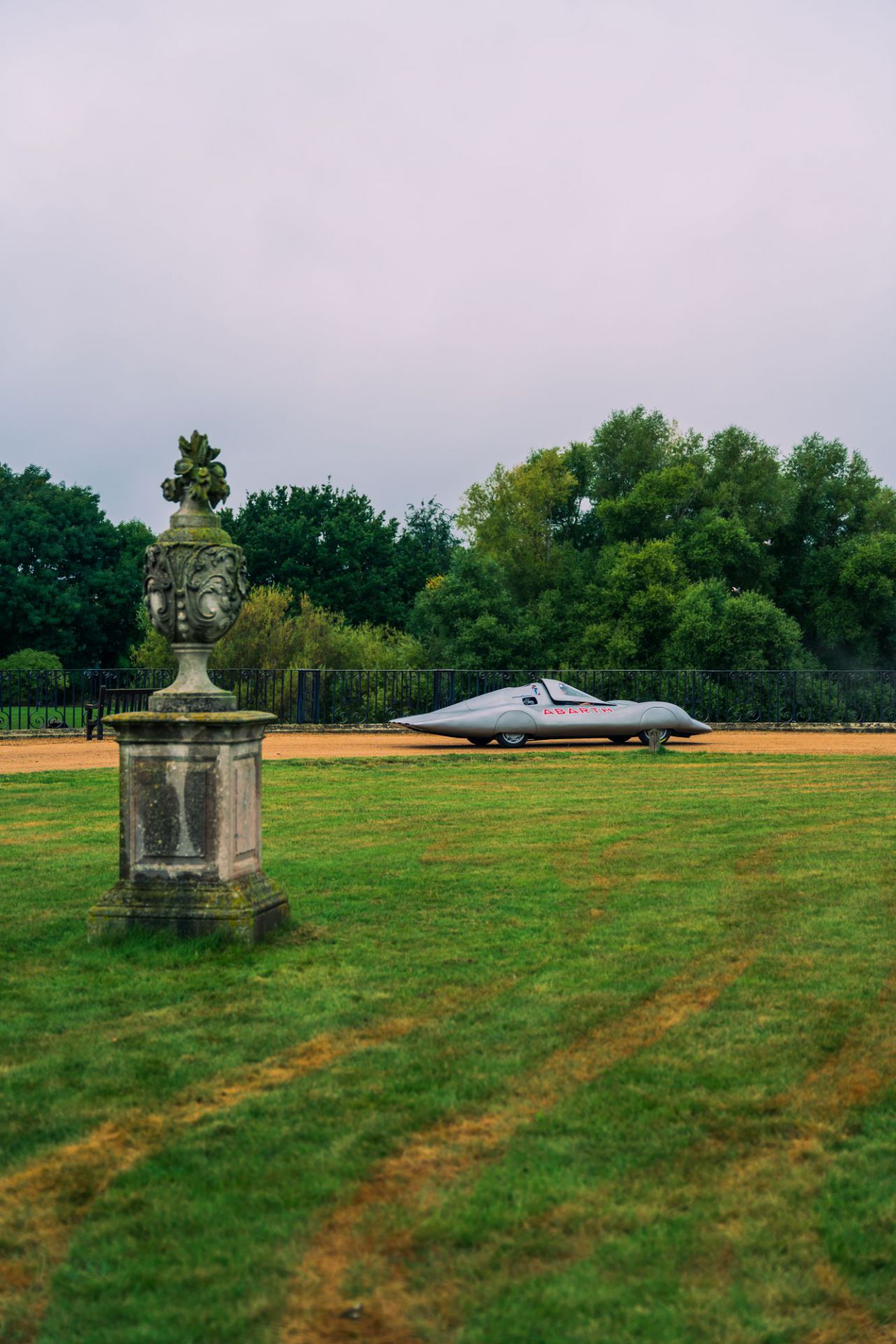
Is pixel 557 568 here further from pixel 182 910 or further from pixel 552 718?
pixel 182 910

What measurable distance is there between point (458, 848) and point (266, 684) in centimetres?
1862

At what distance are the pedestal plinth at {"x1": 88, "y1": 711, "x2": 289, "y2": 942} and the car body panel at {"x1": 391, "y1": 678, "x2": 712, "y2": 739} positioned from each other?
1434cm

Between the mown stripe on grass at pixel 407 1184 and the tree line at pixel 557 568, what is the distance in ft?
89.9

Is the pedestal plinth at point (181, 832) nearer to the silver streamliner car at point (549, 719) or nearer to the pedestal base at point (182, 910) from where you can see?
the pedestal base at point (182, 910)

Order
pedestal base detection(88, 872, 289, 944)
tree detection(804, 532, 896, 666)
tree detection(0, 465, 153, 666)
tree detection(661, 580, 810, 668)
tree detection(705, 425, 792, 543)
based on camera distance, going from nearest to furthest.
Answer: pedestal base detection(88, 872, 289, 944) < tree detection(661, 580, 810, 668) < tree detection(804, 532, 896, 666) < tree detection(705, 425, 792, 543) < tree detection(0, 465, 153, 666)

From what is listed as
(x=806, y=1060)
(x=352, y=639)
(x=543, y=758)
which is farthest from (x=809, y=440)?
(x=806, y=1060)

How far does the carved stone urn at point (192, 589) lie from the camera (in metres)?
6.34

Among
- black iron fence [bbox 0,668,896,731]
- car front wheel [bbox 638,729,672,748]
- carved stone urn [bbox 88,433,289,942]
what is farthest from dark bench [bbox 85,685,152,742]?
carved stone urn [bbox 88,433,289,942]

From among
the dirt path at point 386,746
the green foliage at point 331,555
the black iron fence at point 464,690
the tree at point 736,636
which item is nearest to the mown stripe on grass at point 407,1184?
the dirt path at point 386,746

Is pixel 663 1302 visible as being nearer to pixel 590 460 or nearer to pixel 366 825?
pixel 366 825

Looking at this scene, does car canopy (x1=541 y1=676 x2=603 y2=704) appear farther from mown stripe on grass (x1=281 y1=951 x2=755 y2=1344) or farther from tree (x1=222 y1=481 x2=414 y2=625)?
tree (x1=222 y1=481 x2=414 y2=625)

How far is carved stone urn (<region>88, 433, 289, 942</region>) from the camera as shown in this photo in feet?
20.2

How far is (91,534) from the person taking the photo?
58.6 m

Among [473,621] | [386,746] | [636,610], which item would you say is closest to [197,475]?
[386,746]
